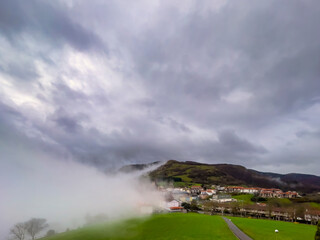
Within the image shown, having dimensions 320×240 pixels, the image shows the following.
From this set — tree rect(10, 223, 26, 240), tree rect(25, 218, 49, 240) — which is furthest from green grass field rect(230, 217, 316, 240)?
tree rect(10, 223, 26, 240)

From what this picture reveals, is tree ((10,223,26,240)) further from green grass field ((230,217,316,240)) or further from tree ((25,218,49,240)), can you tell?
green grass field ((230,217,316,240))

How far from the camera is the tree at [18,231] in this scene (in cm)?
7944

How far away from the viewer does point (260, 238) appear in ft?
157

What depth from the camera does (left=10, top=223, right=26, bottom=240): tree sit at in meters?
79.4

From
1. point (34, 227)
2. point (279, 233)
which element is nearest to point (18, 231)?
point (34, 227)

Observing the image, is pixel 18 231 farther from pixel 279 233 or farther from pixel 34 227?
pixel 279 233

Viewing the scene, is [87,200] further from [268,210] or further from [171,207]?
[268,210]

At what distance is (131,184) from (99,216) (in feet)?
110

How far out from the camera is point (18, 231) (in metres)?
81.6

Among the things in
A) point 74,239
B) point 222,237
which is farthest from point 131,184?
point 222,237

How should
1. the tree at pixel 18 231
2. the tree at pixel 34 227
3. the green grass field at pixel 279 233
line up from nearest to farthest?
the green grass field at pixel 279 233 < the tree at pixel 18 231 < the tree at pixel 34 227

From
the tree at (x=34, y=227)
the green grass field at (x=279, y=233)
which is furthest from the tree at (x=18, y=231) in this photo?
the green grass field at (x=279, y=233)

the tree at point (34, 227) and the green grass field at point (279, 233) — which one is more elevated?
the green grass field at point (279, 233)

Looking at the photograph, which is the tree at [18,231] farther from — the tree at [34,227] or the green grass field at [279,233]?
the green grass field at [279,233]
